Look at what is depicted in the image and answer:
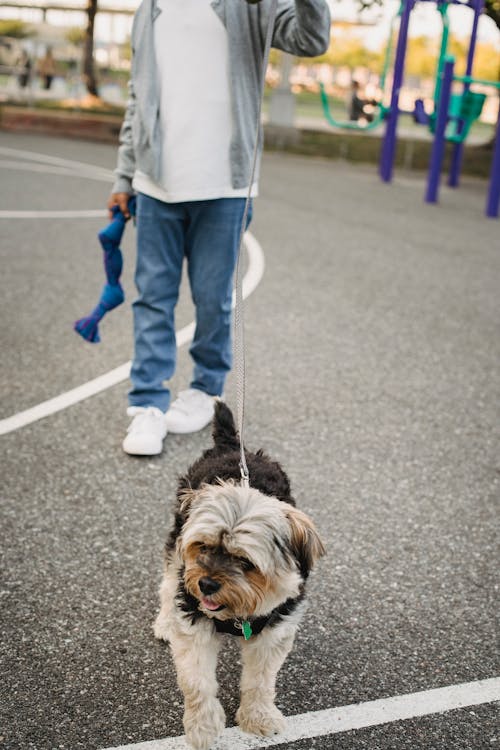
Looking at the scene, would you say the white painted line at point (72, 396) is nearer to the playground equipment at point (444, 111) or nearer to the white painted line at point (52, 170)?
the white painted line at point (52, 170)

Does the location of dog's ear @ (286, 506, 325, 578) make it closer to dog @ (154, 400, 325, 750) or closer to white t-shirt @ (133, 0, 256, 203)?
dog @ (154, 400, 325, 750)

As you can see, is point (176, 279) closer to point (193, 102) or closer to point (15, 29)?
point (193, 102)

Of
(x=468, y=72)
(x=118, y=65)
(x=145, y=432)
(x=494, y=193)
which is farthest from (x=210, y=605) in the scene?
(x=118, y=65)

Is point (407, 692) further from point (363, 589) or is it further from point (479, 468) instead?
point (479, 468)

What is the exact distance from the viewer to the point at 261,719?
8.58 ft

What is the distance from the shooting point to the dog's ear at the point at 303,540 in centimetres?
243

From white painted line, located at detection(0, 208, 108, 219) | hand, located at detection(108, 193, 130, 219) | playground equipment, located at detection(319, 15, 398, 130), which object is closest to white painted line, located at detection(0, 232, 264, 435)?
hand, located at detection(108, 193, 130, 219)

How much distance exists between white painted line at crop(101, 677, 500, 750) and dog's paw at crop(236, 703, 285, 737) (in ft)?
0.07

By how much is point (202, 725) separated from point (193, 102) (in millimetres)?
2841

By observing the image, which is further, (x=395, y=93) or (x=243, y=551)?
(x=395, y=93)

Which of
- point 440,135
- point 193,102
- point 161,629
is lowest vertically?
point 161,629

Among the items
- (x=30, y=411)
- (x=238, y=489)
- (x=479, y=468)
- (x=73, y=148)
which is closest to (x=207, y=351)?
(x=30, y=411)

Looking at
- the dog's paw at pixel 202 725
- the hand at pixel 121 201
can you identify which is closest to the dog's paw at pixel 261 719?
the dog's paw at pixel 202 725

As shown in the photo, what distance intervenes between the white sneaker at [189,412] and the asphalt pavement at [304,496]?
3.7 inches
